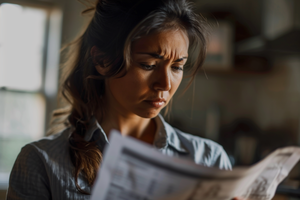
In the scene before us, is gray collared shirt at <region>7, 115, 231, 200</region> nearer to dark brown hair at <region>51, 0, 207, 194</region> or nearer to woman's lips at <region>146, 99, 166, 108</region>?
dark brown hair at <region>51, 0, 207, 194</region>

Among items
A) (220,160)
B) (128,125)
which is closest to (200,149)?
(220,160)

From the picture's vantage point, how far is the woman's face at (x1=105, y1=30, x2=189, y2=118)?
29.3 inches

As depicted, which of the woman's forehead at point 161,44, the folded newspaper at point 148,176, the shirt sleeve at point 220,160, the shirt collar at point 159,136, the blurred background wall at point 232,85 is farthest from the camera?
the blurred background wall at point 232,85

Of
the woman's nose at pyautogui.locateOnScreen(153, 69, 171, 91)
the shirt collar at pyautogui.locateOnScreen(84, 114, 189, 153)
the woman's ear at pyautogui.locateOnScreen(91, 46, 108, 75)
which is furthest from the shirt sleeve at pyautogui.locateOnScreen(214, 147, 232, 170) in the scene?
the woman's ear at pyautogui.locateOnScreen(91, 46, 108, 75)

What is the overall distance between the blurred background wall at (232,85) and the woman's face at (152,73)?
1.55 meters

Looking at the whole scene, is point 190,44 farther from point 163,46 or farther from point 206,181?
point 206,181

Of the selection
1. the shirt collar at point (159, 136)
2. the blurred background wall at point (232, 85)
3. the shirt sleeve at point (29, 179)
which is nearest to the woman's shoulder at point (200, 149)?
the shirt collar at point (159, 136)

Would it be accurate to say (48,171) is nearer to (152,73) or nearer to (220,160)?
(152,73)

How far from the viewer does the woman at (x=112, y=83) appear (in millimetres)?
753

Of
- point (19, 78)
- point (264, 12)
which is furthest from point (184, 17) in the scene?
point (264, 12)

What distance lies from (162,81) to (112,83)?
0.16 m

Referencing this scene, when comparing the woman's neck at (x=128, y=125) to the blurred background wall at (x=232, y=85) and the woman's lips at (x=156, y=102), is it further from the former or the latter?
the blurred background wall at (x=232, y=85)

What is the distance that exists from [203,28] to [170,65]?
219 millimetres

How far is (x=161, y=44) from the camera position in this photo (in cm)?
75
